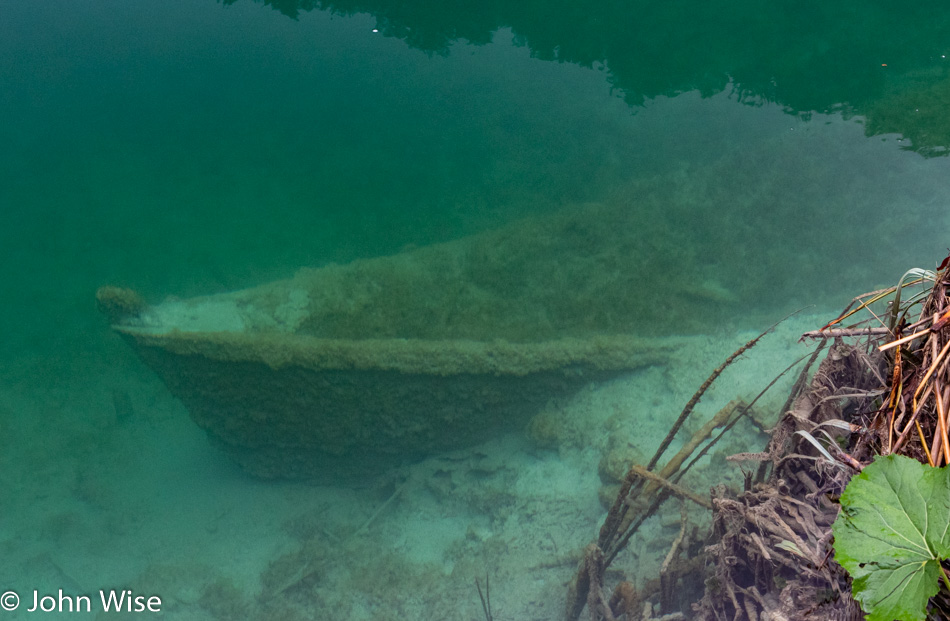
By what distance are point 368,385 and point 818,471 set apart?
281 centimetres

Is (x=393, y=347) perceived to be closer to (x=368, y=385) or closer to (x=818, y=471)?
(x=368, y=385)

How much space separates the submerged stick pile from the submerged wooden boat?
4.63ft

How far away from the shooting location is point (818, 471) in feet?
5.36

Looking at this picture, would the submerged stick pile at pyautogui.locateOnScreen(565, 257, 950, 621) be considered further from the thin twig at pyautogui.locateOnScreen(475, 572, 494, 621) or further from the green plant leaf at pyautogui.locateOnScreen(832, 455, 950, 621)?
the thin twig at pyautogui.locateOnScreen(475, 572, 494, 621)

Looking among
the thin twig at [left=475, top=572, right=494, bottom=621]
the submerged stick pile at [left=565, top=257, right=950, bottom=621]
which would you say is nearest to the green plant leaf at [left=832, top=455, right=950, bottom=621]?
the submerged stick pile at [left=565, top=257, right=950, bottom=621]

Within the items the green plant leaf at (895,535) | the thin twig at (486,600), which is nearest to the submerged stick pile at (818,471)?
the green plant leaf at (895,535)

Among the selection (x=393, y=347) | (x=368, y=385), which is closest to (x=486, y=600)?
(x=368, y=385)

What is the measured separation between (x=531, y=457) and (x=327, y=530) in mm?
1860

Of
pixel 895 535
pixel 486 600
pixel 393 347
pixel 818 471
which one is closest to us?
pixel 895 535

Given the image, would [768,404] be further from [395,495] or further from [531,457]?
[395,495]

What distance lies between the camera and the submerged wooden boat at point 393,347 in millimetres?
3666

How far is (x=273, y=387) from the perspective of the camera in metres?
3.77

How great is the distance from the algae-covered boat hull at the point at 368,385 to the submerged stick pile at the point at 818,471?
4.30ft

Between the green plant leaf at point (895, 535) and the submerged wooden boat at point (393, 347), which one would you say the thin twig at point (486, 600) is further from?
the green plant leaf at point (895, 535)
